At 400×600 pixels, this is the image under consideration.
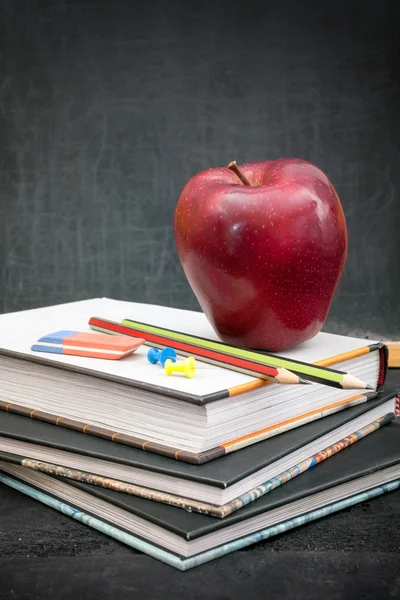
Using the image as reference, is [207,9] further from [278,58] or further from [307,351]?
[307,351]

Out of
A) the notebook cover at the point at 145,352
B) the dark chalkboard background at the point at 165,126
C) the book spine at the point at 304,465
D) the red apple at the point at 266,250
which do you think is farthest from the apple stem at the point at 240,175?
the dark chalkboard background at the point at 165,126

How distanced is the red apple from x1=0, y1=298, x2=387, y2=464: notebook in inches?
1.7

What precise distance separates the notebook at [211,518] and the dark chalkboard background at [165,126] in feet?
2.18

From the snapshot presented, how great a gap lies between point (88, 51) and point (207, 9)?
8.4 inches

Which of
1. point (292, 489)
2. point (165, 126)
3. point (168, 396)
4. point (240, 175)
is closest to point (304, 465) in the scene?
point (292, 489)

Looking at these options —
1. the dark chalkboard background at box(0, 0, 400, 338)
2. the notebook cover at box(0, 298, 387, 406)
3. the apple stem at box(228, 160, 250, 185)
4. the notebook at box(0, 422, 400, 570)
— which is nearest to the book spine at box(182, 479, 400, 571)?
the notebook at box(0, 422, 400, 570)

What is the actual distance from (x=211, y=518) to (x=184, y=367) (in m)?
0.13

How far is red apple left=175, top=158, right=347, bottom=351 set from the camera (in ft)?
2.20

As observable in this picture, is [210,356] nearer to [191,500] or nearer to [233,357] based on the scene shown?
[233,357]

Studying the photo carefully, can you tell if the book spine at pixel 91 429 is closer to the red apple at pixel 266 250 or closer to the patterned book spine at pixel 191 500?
the patterned book spine at pixel 191 500

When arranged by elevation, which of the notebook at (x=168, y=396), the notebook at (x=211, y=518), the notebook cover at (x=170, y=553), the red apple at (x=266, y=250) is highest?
the red apple at (x=266, y=250)

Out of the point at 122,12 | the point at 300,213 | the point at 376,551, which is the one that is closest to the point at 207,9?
the point at 122,12

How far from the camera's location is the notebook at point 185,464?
0.54m

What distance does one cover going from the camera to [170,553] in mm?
523
